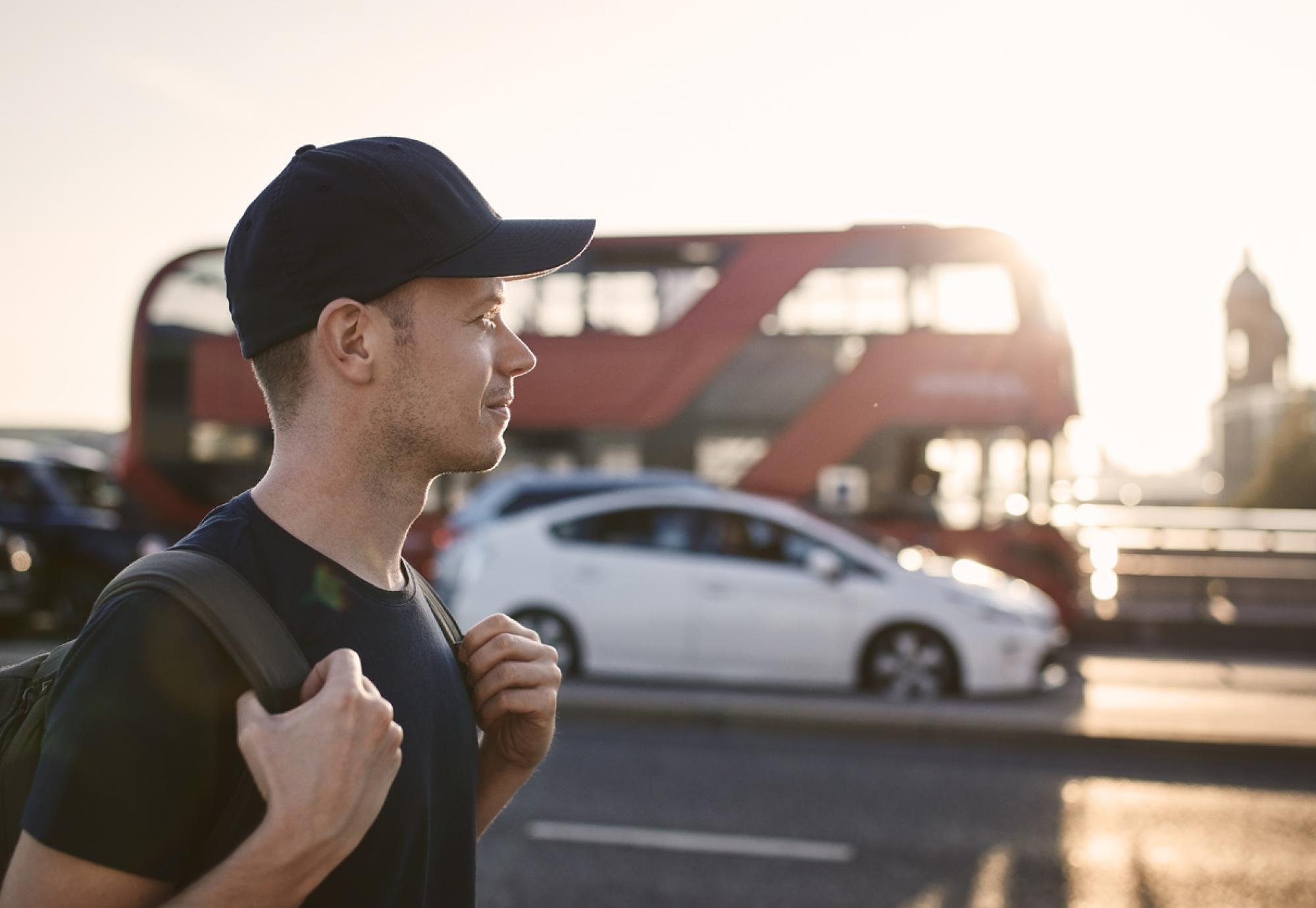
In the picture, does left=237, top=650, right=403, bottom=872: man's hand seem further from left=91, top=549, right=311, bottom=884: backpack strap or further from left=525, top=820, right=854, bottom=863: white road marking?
left=525, top=820, right=854, bottom=863: white road marking

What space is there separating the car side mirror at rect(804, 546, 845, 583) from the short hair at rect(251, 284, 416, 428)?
824cm

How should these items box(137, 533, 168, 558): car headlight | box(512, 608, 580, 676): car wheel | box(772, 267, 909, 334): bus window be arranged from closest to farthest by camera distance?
box(512, 608, 580, 676): car wheel < box(137, 533, 168, 558): car headlight < box(772, 267, 909, 334): bus window

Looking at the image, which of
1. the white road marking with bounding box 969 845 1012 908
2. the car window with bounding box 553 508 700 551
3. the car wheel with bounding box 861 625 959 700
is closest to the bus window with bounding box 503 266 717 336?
the car window with bounding box 553 508 700 551

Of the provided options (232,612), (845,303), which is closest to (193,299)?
(845,303)

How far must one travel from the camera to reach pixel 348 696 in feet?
3.91

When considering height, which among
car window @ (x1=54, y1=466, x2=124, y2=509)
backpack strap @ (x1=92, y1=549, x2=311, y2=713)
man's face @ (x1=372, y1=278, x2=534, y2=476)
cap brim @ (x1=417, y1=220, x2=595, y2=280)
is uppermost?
cap brim @ (x1=417, y1=220, x2=595, y2=280)

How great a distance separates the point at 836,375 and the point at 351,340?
11996 millimetres

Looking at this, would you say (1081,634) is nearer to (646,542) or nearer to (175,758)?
(646,542)

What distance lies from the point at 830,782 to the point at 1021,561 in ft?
21.9

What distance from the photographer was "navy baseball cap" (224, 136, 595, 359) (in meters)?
1.42

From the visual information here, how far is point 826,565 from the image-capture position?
9547mm

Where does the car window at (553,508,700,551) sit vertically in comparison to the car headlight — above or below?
above

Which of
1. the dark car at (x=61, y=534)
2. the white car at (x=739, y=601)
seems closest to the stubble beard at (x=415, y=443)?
the white car at (x=739, y=601)

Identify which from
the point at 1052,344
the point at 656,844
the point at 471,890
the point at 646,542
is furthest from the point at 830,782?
the point at 1052,344
